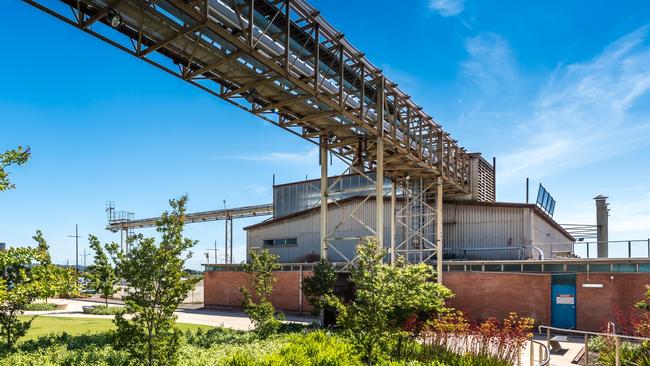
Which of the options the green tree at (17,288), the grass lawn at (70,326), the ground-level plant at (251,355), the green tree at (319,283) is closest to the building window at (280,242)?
the grass lawn at (70,326)

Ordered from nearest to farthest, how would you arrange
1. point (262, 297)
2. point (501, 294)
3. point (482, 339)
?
point (482, 339), point (262, 297), point (501, 294)

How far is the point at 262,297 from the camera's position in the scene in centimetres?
1828

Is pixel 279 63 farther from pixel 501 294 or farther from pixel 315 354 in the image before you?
pixel 501 294

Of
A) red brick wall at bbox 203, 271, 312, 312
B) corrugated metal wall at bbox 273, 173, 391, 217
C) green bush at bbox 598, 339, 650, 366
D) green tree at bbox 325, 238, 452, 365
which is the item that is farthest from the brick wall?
corrugated metal wall at bbox 273, 173, 391, 217

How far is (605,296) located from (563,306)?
5.91 feet

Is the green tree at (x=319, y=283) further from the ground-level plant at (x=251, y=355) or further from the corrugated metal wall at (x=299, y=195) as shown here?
the corrugated metal wall at (x=299, y=195)

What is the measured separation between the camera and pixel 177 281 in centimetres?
980

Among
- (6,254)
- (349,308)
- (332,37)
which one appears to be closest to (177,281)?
(6,254)

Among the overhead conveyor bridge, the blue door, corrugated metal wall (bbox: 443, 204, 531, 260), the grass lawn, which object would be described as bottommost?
the grass lawn

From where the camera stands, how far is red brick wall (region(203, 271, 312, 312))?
99.8 feet

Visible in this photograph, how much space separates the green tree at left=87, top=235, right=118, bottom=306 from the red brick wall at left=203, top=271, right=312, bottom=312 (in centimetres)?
1982

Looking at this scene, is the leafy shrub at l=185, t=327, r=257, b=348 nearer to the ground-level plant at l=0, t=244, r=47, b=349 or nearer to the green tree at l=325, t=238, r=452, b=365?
the green tree at l=325, t=238, r=452, b=365

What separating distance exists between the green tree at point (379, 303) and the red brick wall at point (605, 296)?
1149cm

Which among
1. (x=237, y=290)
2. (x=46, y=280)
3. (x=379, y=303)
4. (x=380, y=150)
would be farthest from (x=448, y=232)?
(x=46, y=280)
